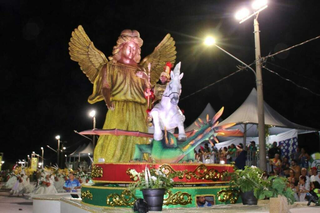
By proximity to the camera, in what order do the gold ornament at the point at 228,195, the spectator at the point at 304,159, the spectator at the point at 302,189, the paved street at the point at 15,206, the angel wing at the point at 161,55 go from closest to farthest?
the gold ornament at the point at 228,195 → the spectator at the point at 302,189 → the angel wing at the point at 161,55 → the spectator at the point at 304,159 → the paved street at the point at 15,206

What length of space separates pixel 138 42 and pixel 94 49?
54.0 inches

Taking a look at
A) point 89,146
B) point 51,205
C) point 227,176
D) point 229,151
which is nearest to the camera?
point 227,176

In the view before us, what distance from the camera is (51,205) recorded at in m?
10.6

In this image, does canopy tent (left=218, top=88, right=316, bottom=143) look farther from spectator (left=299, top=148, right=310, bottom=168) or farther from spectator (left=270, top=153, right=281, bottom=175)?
spectator (left=299, top=148, right=310, bottom=168)

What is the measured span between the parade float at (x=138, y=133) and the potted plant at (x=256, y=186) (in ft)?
0.86

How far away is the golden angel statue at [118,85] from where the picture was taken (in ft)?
33.6

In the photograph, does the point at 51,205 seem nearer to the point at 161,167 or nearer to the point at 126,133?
the point at 126,133

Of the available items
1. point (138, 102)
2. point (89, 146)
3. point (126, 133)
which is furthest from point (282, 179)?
point (89, 146)

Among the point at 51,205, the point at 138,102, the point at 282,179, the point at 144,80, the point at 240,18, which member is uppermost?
the point at 240,18

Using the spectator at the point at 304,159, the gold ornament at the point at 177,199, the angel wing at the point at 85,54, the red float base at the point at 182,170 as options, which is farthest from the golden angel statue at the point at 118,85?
the spectator at the point at 304,159

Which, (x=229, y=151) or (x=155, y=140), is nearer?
(x=155, y=140)

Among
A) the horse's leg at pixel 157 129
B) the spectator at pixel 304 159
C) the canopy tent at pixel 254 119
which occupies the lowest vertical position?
the spectator at pixel 304 159

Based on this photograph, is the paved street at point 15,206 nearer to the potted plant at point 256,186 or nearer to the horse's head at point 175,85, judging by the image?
the horse's head at point 175,85

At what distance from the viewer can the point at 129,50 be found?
10.9 metres
